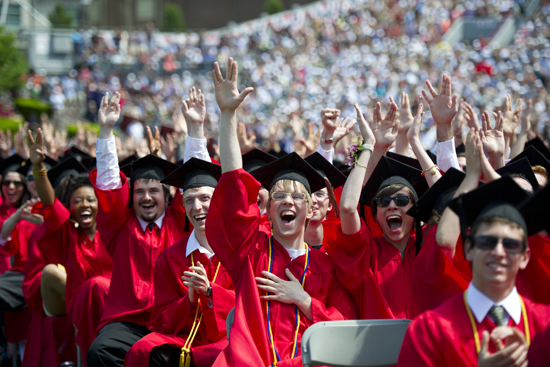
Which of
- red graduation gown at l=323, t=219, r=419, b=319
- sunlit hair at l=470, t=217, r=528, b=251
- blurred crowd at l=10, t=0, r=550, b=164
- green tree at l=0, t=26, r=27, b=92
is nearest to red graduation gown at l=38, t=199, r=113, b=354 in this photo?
red graduation gown at l=323, t=219, r=419, b=319

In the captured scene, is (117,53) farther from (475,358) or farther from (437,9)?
(475,358)

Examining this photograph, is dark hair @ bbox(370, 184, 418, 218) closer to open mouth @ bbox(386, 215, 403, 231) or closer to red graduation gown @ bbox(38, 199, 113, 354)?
open mouth @ bbox(386, 215, 403, 231)

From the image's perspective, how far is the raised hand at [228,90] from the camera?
11.9 feet

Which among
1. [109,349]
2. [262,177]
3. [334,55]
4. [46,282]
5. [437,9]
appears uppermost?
[437,9]

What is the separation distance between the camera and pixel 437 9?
104 feet

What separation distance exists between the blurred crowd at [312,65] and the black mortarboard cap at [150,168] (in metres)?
A: 12.6

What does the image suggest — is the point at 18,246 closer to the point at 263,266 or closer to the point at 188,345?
the point at 188,345

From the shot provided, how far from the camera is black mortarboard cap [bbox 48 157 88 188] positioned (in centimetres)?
613

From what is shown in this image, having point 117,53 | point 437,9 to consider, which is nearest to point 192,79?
point 117,53

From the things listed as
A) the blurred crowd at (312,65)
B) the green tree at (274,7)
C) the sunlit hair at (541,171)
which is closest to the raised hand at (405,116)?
the sunlit hair at (541,171)

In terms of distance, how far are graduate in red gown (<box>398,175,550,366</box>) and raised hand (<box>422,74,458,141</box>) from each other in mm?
1739

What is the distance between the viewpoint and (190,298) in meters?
4.06

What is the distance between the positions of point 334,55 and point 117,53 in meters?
11.6

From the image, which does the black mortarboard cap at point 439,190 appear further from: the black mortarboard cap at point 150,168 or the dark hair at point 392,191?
the black mortarboard cap at point 150,168
